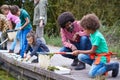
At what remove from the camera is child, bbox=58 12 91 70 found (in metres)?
7.25

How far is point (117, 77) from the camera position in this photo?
270 inches

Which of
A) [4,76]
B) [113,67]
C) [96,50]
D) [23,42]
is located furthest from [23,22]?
[113,67]

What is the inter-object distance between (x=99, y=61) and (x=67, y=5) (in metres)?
12.0

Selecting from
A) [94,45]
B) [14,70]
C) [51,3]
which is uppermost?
[51,3]

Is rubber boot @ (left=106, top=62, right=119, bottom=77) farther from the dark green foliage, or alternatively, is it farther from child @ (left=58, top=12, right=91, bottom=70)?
the dark green foliage

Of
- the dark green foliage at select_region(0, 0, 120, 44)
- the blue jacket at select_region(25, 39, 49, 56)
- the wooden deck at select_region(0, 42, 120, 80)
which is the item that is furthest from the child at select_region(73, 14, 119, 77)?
the dark green foliage at select_region(0, 0, 120, 44)

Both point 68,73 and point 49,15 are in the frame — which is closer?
point 68,73

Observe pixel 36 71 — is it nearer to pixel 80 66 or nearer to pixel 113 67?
pixel 80 66

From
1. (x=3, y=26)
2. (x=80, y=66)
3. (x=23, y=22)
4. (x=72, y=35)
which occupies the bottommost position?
(x=80, y=66)

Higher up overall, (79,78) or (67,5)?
(67,5)

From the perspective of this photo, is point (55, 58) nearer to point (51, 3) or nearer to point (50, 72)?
point (50, 72)

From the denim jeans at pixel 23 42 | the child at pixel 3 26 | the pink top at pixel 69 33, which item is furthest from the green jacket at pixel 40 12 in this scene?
the pink top at pixel 69 33

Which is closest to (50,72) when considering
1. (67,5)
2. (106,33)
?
(106,33)

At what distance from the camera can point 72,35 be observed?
24.8 feet
